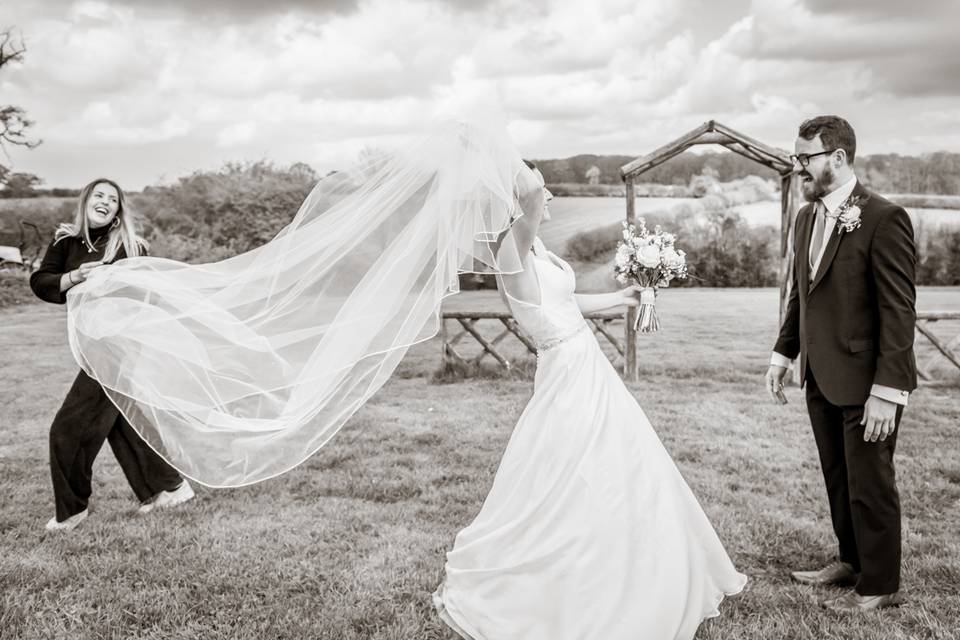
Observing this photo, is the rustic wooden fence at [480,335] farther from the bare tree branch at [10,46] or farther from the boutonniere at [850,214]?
the bare tree branch at [10,46]

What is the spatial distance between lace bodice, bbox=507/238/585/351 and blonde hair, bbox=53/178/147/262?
297cm

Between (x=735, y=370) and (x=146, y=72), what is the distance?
11069 mm

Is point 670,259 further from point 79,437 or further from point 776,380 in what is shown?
point 79,437

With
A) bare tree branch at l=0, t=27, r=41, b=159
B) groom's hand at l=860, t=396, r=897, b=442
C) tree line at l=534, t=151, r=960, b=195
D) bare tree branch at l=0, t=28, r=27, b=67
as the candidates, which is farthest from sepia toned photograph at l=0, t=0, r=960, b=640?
bare tree branch at l=0, t=28, r=27, b=67

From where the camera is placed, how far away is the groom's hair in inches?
134

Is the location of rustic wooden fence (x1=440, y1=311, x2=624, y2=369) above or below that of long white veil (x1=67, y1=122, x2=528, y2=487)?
below

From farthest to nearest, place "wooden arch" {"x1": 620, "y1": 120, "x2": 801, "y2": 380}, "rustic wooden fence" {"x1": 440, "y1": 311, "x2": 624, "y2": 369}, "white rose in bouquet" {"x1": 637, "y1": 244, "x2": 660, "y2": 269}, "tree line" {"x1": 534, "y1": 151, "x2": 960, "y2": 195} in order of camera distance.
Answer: "tree line" {"x1": 534, "y1": 151, "x2": 960, "y2": 195}, "rustic wooden fence" {"x1": 440, "y1": 311, "x2": 624, "y2": 369}, "wooden arch" {"x1": 620, "y1": 120, "x2": 801, "y2": 380}, "white rose in bouquet" {"x1": 637, "y1": 244, "x2": 660, "y2": 269}

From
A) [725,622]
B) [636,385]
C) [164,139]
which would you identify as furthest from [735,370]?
[164,139]

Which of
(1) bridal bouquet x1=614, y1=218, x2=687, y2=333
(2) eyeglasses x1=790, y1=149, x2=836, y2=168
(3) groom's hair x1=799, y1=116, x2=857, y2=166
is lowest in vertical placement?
(1) bridal bouquet x1=614, y1=218, x2=687, y2=333

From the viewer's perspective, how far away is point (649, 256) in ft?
12.9

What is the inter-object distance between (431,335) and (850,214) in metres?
2.02

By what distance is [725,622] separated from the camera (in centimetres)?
342

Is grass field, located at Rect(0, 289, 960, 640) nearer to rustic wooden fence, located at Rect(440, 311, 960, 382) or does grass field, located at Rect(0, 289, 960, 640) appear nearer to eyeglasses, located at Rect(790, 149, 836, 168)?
rustic wooden fence, located at Rect(440, 311, 960, 382)

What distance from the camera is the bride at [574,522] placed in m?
3.01
